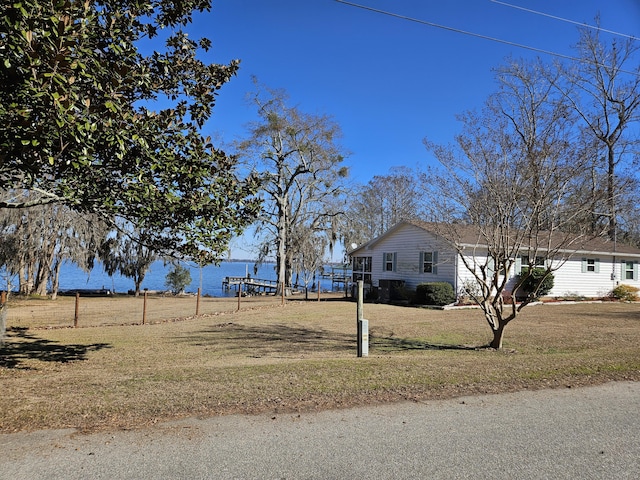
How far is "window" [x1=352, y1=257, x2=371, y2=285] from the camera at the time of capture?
27922mm

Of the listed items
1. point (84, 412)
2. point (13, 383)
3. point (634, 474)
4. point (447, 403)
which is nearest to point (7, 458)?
point (84, 412)

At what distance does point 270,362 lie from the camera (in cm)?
827

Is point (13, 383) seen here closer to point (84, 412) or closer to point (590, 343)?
point (84, 412)

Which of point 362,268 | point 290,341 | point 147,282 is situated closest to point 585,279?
point 362,268

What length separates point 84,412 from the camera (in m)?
4.62

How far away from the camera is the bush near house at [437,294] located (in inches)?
798

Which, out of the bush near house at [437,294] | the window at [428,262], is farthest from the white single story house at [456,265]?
the bush near house at [437,294]

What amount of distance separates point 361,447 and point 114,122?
423 cm

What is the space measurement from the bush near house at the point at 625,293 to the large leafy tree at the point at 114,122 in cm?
2452

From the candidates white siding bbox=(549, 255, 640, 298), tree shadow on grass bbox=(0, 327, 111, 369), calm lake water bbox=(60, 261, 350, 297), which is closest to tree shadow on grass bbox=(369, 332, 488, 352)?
tree shadow on grass bbox=(0, 327, 111, 369)

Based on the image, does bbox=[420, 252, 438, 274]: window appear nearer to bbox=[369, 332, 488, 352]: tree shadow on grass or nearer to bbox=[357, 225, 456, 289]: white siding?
bbox=[357, 225, 456, 289]: white siding

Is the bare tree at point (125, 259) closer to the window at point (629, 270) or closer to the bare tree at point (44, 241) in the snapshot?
the bare tree at point (44, 241)

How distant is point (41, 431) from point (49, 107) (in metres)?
2.98

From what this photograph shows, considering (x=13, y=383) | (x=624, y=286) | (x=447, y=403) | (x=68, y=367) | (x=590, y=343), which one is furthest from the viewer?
(x=624, y=286)
